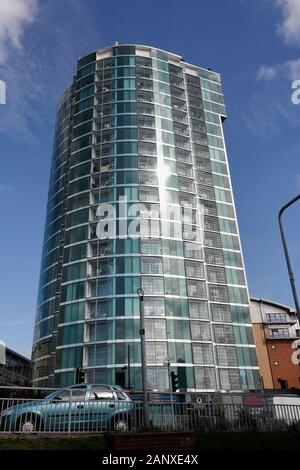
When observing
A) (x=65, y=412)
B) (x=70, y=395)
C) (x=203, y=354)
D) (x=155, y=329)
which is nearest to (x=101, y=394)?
(x=70, y=395)

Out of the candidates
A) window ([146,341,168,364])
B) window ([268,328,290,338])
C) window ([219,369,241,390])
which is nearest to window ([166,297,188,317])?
window ([146,341,168,364])

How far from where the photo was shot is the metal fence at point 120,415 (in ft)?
41.2

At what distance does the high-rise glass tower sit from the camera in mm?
54219

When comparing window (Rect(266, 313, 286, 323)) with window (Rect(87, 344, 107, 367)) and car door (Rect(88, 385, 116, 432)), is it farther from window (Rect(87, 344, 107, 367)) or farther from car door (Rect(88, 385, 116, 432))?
car door (Rect(88, 385, 116, 432))

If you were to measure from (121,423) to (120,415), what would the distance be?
25 cm

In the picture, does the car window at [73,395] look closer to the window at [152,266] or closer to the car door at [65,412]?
the car door at [65,412]

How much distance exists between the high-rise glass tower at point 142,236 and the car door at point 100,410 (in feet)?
118

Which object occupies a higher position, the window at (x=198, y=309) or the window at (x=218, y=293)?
the window at (x=218, y=293)

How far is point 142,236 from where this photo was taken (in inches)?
2383

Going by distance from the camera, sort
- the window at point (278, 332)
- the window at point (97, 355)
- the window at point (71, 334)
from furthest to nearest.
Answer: the window at point (278, 332) < the window at point (71, 334) < the window at point (97, 355)

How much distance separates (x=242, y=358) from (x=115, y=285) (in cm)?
2015

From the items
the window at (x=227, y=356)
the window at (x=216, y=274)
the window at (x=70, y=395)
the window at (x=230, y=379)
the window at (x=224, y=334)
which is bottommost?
the window at (x=70, y=395)

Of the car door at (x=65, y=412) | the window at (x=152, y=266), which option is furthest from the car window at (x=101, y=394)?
the window at (x=152, y=266)
